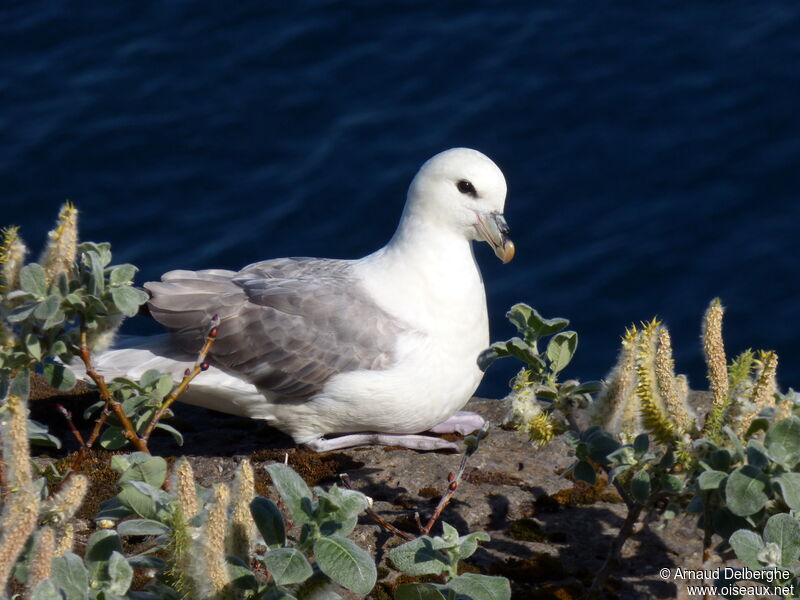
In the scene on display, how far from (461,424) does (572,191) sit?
3900 millimetres

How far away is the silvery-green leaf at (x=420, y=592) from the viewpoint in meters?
2.41

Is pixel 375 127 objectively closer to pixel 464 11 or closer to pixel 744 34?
pixel 464 11

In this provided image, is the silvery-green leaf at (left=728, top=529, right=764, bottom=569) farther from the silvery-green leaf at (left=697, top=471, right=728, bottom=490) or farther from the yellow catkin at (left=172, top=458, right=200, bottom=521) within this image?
the yellow catkin at (left=172, top=458, right=200, bottom=521)

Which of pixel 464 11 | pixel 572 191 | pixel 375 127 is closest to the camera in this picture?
pixel 572 191

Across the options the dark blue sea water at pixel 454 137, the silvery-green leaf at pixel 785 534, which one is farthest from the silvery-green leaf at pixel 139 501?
the dark blue sea water at pixel 454 137

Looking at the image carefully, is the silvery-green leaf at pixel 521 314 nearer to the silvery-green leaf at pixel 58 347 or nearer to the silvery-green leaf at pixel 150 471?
the silvery-green leaf at pixel 150 471

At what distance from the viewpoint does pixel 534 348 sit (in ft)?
9.70

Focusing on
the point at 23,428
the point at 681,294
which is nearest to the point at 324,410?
the point at 23,428

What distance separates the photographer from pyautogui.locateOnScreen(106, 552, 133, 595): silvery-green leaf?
2215 millimetres

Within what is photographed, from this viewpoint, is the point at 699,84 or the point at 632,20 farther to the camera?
the point at 632,20

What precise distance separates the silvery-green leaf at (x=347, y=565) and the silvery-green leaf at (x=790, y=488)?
882mm

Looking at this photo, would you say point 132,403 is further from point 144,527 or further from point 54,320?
point 144,527

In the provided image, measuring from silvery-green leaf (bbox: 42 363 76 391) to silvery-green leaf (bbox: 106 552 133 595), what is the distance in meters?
1.22

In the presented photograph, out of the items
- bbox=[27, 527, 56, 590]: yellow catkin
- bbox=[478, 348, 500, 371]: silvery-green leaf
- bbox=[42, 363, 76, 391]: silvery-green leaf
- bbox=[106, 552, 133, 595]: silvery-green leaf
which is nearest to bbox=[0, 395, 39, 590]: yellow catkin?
bbox=[27, 527, 56, 590]: yellow catkin
